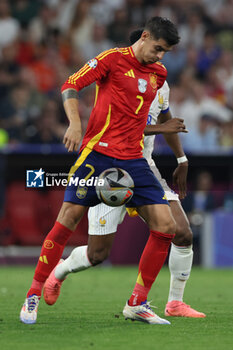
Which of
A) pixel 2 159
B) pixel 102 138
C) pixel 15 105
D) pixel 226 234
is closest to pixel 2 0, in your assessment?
pixel 15 105

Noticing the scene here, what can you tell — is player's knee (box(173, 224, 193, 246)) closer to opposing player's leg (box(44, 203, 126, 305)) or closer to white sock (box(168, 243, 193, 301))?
white sock (box(168, 243, 193, 301))

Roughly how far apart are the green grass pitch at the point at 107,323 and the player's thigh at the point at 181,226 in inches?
25.2

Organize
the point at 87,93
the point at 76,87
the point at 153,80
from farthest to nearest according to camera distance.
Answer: the point at 87,93, the point at 153,80, the point at 76,87

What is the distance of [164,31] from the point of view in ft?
17.7

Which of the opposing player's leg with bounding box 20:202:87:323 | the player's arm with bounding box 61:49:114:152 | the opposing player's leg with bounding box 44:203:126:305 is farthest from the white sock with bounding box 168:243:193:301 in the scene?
the player's arm with bounding box 61:49:114:152

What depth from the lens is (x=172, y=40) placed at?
5.40 metres

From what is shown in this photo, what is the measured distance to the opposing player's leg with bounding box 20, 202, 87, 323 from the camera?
17.8ft

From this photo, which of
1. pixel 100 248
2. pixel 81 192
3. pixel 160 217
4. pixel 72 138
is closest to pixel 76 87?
pixel 72 138

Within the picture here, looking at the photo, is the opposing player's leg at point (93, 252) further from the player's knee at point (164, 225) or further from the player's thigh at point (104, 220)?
the player's knee at point (164, 225)

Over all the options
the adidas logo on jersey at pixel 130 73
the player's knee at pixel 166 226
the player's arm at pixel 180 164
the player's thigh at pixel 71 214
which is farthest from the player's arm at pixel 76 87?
the player's arm at pixel 180 164

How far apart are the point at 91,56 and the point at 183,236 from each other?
9444mm

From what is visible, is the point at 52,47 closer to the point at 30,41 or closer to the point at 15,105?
the point at 30,41

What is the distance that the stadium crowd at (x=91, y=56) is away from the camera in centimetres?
1323

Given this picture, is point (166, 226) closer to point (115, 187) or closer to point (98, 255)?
point (115, 187)
